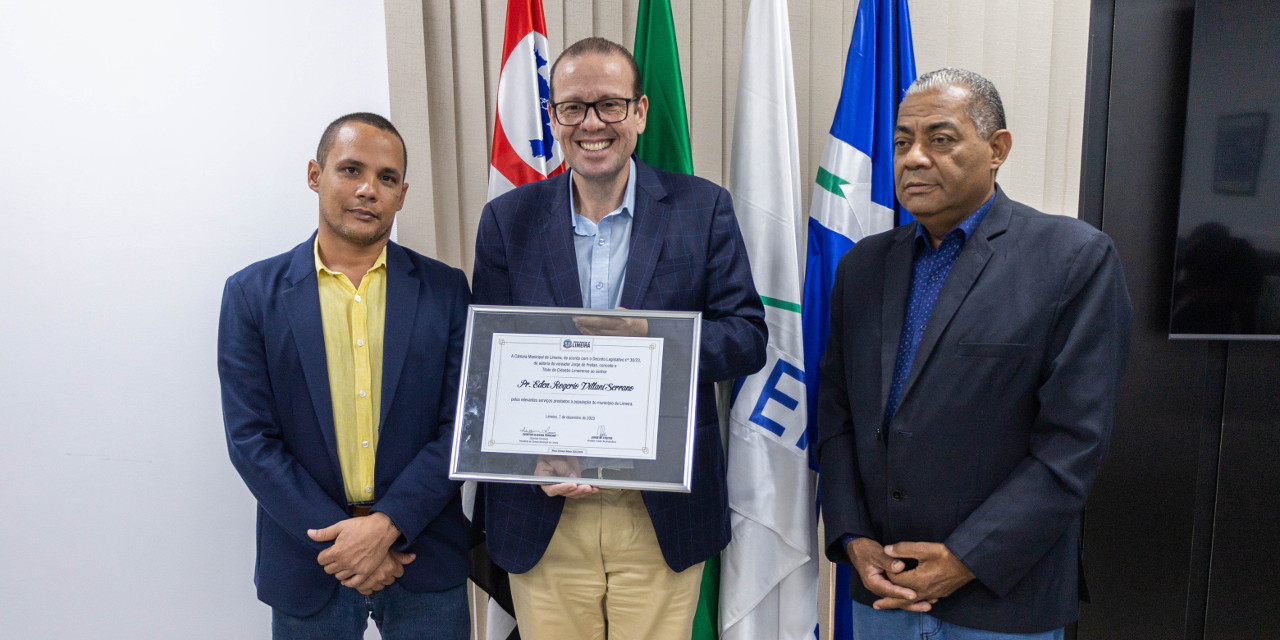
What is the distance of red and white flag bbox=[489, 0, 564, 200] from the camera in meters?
2.31

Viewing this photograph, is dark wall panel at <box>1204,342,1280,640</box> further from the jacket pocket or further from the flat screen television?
the jacket pocket

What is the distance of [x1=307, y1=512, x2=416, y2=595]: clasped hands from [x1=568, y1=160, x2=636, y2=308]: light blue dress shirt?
71cm

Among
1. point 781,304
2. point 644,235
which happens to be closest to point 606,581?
point 644,235

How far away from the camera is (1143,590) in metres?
2.81

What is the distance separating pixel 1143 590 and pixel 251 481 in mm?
3267

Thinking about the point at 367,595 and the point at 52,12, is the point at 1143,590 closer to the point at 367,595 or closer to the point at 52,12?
the point at 367,595

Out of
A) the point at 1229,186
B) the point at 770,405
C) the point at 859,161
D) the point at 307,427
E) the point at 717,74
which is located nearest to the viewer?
the point at 307,427

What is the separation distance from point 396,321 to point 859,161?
1532 millimetres

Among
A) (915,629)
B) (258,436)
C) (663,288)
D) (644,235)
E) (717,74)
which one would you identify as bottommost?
(915,629)

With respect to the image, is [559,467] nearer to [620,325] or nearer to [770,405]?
[620,325]

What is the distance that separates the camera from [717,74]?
8.79 ft

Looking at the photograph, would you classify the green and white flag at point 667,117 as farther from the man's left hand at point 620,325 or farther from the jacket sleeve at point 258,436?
the jacket sleeve at point 258,436

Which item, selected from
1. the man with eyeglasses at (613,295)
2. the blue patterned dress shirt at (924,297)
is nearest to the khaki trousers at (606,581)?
the man with eyeglasses at (613,295)

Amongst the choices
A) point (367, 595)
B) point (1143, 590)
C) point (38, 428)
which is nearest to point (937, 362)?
point (367, 595)
